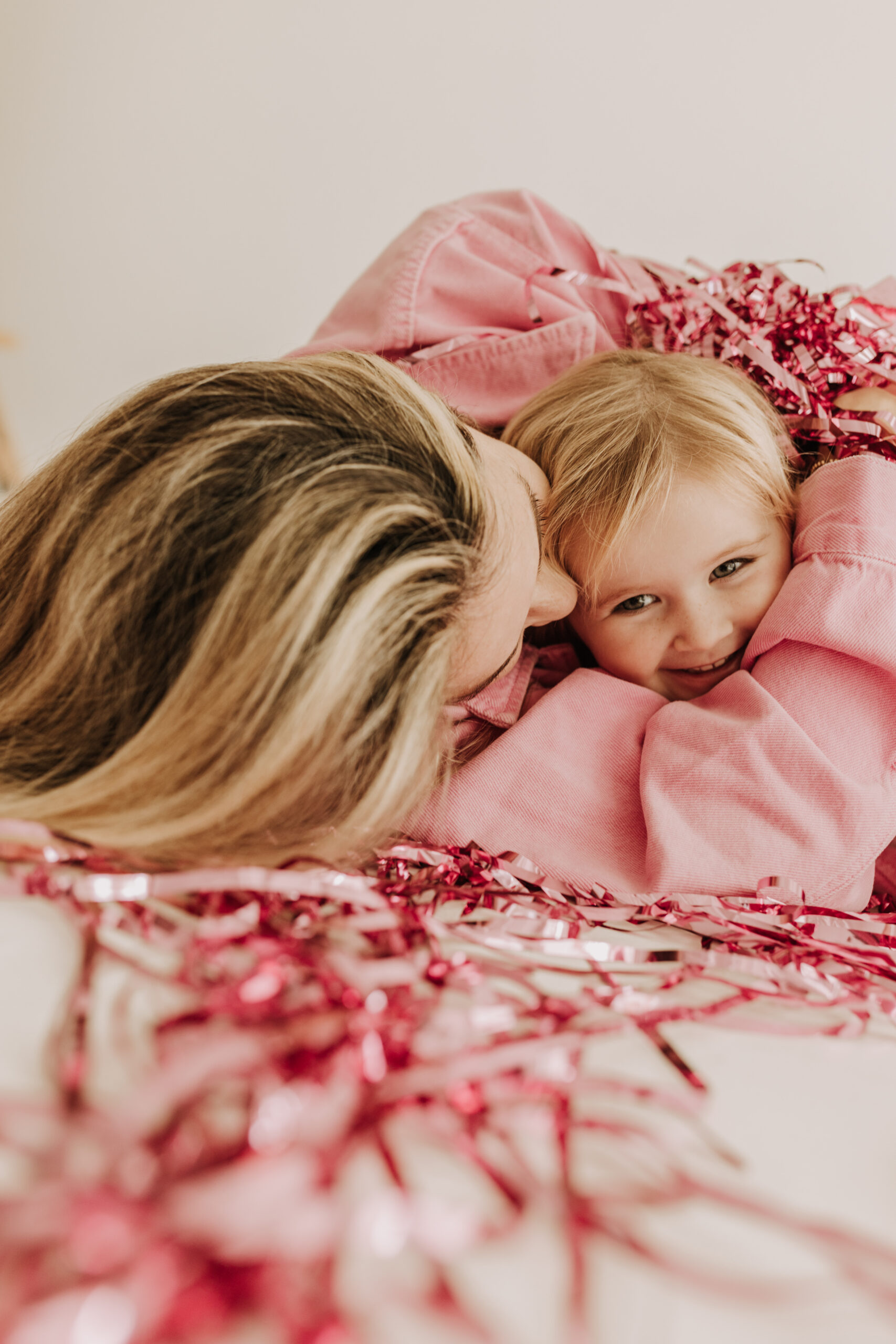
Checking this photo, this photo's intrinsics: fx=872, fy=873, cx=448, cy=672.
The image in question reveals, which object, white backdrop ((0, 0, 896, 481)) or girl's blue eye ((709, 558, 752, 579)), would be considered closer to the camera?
girl's blue eye ((709, 558, 752, 579))

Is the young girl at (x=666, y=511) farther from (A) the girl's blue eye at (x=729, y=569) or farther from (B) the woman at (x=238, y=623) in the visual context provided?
(B) the woman at (x=238, y=623)

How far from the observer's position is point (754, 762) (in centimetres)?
69

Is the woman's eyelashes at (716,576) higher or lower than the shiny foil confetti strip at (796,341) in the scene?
lower

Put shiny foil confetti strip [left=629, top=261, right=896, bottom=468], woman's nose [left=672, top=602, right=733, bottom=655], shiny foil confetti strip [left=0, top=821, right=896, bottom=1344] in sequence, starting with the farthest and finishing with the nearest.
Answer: shiny foil confetti strip [left=629, top=261, right=896, bottom=468]
woman's nose [left=672, top=602, right=733, bottom=655]
shiny foil confetti strip [left=0, top=821, right=896, bottom=1344]

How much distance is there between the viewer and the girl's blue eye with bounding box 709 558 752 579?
2.57 feet

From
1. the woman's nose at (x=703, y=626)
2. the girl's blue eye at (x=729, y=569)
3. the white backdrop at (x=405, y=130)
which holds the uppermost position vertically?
the white backdrop at (x=405, y=130)

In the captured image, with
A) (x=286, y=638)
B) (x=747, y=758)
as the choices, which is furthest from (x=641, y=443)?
(x=286, y=638)

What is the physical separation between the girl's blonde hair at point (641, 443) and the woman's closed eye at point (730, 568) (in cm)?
5

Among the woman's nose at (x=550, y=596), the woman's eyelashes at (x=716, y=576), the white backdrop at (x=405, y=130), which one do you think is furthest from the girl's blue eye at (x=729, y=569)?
the white backdrop at (x=405, y=130)

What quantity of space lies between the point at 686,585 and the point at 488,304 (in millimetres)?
411

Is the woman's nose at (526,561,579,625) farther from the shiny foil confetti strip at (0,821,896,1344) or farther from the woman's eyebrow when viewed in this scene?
the shiny foil confetti strip at (0,821,896,1344)

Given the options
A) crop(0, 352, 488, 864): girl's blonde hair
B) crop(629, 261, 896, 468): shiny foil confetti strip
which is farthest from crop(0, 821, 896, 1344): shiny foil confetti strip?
crop(629, 261, 896, 468): shiny foil confetti strip

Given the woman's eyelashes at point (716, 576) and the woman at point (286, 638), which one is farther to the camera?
the woman's eyelashes at point (716, 576)

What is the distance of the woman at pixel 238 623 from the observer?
486 mm
